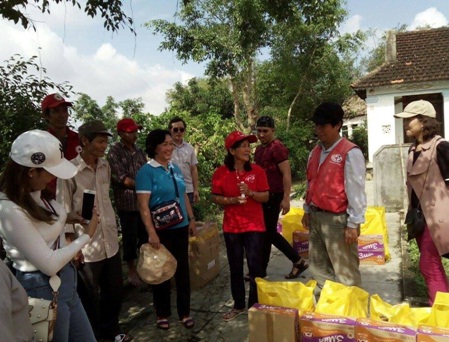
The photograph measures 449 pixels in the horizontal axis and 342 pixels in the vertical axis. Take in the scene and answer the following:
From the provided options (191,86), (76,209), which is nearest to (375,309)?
(76,209)

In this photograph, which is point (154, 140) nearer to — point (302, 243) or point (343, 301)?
point (343, 301)

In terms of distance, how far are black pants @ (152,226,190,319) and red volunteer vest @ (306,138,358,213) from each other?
121 centimetres

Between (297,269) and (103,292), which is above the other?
(103,292)

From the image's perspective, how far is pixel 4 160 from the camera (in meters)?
4.04

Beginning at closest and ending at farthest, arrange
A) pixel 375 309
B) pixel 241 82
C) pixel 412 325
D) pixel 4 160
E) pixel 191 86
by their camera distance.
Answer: pixel 412 325
pixel 375 309
pixel 4 160
pixel 241 82
pixel 191 86

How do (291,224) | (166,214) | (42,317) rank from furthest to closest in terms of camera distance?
(291,224)
(166,214)
(42,317)

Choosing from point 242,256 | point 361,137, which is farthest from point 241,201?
point 361,137

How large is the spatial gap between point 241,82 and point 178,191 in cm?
1472

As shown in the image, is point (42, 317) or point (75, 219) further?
point (75, 219)

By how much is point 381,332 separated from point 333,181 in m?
1.10

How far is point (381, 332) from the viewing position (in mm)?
2475

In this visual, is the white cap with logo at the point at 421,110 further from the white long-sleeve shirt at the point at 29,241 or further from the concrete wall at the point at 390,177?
the concrete wall at the point at 390,177

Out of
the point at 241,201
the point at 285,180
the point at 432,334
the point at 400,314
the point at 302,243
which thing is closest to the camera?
the point at 432,334

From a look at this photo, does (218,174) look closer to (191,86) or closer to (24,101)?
(24,101)
